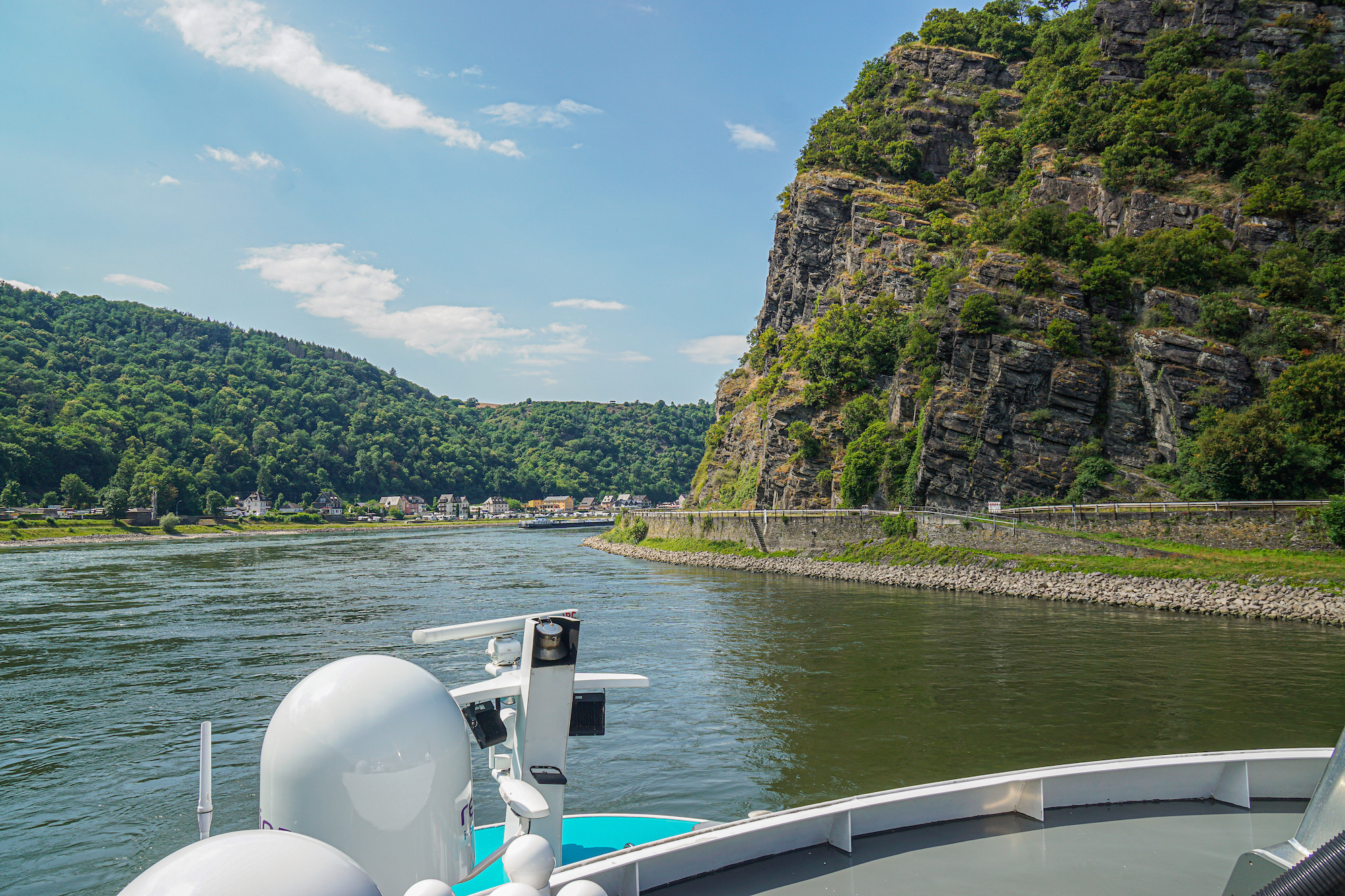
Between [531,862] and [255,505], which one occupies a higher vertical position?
[531,862]

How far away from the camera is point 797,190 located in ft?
244

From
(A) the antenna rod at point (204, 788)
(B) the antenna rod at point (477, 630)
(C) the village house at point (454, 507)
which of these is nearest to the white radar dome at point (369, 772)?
(A) the antenna rod at point (204, 788)

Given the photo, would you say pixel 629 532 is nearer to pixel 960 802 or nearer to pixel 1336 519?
pixel 1336 519

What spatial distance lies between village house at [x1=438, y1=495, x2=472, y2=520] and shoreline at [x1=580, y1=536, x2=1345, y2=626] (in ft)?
371

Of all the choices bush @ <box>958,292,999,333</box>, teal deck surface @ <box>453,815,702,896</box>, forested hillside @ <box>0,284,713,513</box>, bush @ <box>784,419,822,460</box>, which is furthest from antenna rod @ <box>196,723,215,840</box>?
forested hillside @ <box>0,284,713,513</box>

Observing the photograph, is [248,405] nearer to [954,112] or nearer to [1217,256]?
[954,112]

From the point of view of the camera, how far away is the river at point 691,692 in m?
10.9

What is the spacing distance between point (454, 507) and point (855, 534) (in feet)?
387

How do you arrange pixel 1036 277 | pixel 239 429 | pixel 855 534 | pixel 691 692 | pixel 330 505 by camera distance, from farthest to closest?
pixel 330 505, pixel 239 429, pixel 855 534, pixel 1036 277, pixel 691 692

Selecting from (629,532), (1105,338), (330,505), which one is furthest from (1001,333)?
(330,505)

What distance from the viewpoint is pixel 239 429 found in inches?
4914

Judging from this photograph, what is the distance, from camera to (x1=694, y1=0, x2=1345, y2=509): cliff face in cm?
3697

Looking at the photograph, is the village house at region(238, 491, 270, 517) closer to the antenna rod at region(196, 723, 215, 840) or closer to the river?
the river

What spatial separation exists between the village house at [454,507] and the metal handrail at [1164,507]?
12324 cm
